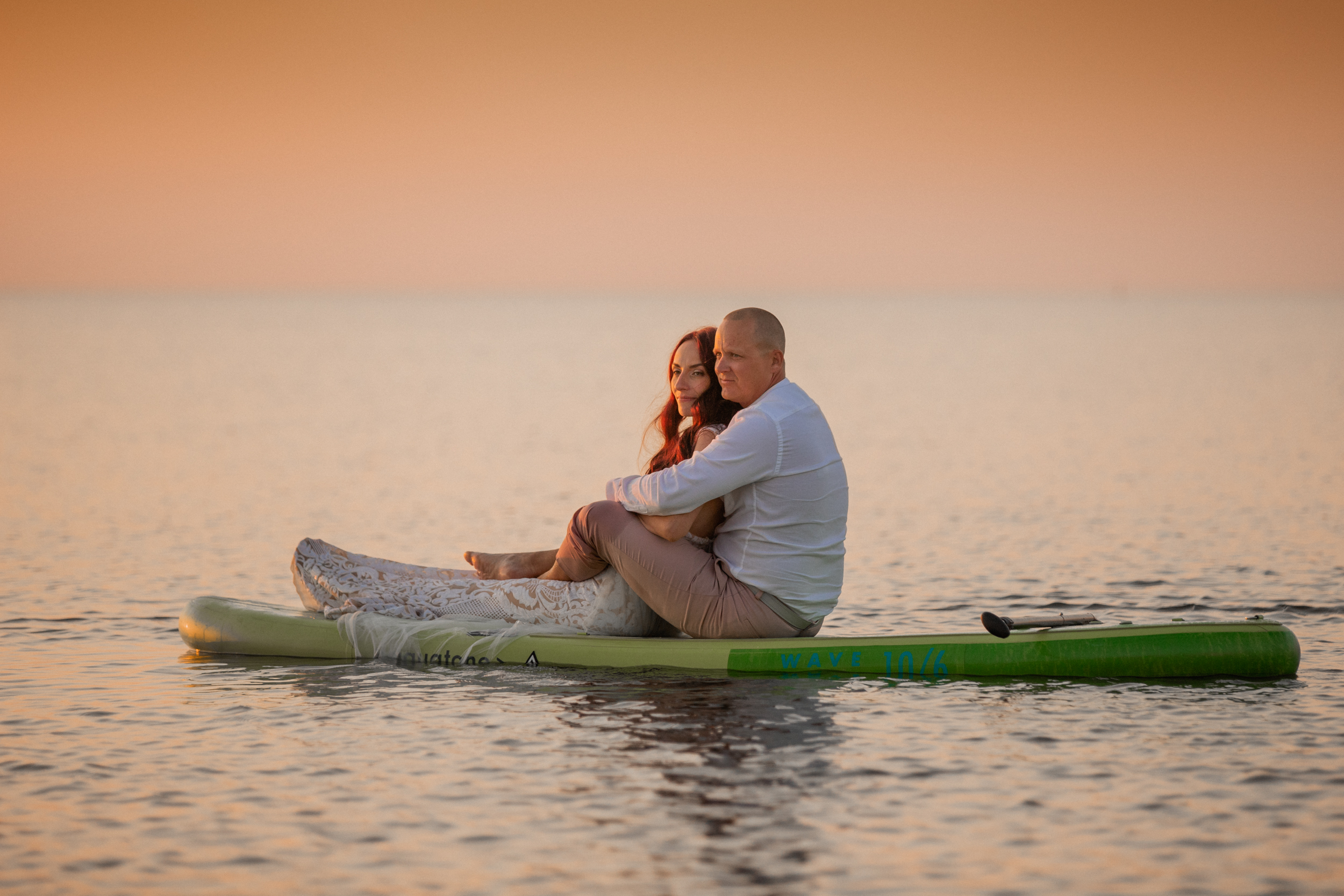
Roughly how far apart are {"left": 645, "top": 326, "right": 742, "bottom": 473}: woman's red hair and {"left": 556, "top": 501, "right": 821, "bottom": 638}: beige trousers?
0.38 m

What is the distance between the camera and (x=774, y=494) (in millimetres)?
7355

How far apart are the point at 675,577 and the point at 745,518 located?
1.51ft

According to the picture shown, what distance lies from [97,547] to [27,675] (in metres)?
4.62

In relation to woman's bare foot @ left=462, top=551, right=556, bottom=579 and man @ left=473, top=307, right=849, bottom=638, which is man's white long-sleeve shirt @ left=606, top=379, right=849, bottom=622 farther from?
woman's bare foot @ left=462, top=551, right=556, bottom=579

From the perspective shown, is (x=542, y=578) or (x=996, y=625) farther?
(x=542, y=578)

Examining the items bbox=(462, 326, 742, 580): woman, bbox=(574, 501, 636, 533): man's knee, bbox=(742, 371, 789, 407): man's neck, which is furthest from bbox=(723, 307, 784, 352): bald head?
bbox=(574, 501, 636, 533): man's knee

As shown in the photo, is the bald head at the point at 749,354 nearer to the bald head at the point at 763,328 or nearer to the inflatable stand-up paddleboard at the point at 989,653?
the bald head at the point at 763,328

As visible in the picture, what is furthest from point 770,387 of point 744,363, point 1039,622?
point 1039,622

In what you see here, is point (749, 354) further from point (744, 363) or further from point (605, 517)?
point (605, 517)

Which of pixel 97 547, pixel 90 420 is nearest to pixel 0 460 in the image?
pixel 90 420

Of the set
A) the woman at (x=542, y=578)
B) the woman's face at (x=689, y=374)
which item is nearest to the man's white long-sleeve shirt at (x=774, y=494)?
the woman at (x=542, y=578)

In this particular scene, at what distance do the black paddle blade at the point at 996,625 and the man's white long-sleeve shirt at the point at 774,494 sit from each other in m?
0.75

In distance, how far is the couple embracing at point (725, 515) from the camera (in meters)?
7.23

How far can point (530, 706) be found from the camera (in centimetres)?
715
